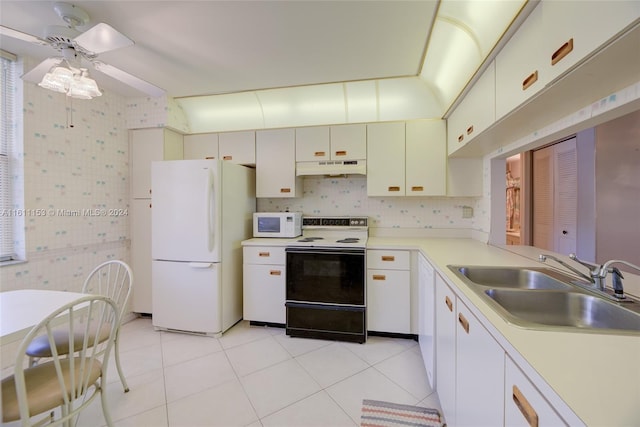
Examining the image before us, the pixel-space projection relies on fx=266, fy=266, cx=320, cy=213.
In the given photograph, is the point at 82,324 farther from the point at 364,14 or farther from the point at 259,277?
the point at 364,14

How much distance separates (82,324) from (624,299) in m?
3.13

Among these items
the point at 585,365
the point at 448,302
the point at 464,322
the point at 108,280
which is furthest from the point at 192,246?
the point at 585,365

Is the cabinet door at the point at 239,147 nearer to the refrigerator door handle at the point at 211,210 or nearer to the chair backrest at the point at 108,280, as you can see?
the refrigerator door handle at the point at 211,210

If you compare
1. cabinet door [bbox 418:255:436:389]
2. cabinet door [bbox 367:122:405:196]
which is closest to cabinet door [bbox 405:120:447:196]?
cabinet door [bbox 367:122:405:196]

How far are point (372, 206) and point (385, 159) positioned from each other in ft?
1.90

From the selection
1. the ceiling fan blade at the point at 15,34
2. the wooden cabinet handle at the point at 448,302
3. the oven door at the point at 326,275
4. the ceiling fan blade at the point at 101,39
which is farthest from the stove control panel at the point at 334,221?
the ceiling fan blade at the point at 15,34

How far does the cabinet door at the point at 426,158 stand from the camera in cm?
271

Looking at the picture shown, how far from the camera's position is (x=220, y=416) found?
161 cm

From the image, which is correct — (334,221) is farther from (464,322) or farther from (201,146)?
(464,322)

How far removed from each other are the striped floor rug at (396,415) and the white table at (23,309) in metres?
1.76

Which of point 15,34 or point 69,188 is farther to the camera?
point 69,188

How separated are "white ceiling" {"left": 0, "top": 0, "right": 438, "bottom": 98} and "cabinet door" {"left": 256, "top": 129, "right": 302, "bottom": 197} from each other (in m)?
0.55

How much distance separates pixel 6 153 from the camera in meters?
2.16

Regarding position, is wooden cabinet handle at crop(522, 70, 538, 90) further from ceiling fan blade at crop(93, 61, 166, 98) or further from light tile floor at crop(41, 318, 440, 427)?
ceiling fan blade at crop(93, 61, 166, 98)
